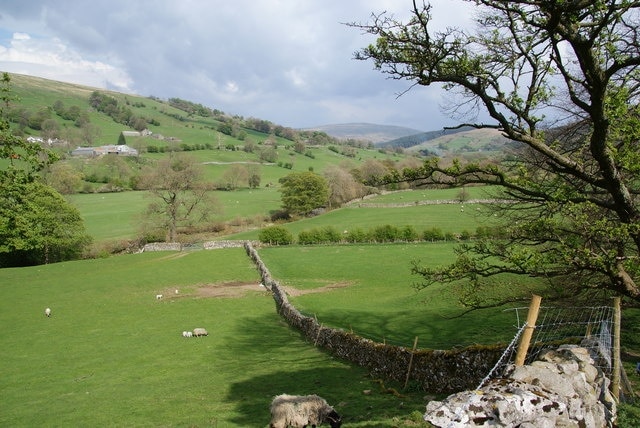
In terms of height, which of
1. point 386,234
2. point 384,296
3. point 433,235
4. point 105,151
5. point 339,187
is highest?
point 105,151

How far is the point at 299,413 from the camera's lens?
1156cm

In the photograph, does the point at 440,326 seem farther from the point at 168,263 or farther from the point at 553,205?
the point at 168,263

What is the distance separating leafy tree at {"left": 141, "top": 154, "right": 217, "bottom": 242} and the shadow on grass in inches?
1697

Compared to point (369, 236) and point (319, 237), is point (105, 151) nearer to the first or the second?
point (319, 237)

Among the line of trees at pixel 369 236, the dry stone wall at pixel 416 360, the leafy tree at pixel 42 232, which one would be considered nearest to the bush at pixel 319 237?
the line of trees at pixel 369 236

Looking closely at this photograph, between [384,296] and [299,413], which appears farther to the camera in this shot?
[384,296]

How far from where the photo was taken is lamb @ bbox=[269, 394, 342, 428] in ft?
37.7

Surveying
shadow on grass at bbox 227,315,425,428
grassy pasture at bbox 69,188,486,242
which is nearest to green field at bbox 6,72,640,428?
shadow on grass at bbox 227,315,425,428

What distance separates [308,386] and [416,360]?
162 inches

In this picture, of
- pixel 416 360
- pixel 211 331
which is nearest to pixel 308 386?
pixel 416 360

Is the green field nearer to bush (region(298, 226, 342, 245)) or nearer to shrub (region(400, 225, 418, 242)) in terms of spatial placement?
bush (region(298, 226, 342, 245))

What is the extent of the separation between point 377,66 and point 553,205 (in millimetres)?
4816

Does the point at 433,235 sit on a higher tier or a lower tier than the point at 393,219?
lower

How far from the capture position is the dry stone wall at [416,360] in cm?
1266
